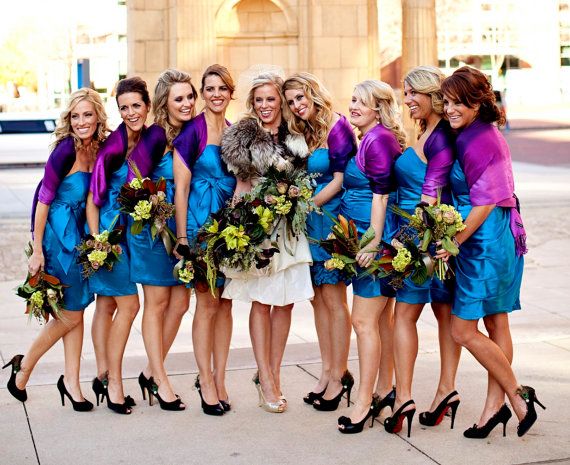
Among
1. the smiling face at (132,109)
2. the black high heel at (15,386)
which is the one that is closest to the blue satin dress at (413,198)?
the smiling face at (132,109)

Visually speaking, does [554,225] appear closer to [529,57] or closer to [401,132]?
[401,132]

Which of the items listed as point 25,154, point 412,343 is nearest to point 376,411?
point 412,343

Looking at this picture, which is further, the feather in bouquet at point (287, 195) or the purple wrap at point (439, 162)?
the feather in bouquet at point (287, 195)

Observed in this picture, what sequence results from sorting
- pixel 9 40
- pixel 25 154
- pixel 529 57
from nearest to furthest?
pixel 25 154, pixel 529 57, pixel 9 40

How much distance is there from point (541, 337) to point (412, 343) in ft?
9.31

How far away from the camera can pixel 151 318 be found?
6.80 m

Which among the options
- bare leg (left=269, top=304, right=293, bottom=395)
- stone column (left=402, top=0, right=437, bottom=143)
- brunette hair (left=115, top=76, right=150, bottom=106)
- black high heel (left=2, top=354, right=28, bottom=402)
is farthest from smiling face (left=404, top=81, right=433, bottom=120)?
stone column (left=402, top=0, right=437, bottom=143)

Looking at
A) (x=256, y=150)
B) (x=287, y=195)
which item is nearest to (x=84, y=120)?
(x=256, y=150)

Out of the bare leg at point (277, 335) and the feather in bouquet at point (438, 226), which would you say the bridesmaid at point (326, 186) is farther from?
the feather in bouquet at point (438, 226)

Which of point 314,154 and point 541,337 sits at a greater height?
point 314,154

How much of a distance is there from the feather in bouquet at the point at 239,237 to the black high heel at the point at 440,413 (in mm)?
1262

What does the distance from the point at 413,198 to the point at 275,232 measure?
0.88m

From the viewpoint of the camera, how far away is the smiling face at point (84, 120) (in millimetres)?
6641

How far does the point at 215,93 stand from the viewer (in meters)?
6.68
